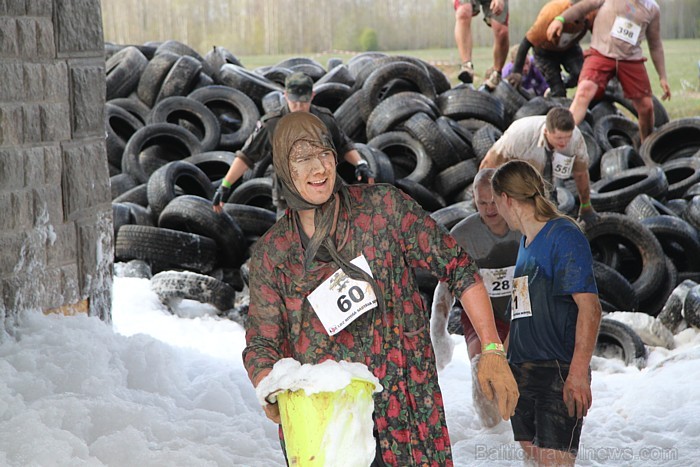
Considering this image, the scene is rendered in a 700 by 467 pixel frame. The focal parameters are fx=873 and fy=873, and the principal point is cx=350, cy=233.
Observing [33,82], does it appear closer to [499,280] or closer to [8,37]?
[8,37]

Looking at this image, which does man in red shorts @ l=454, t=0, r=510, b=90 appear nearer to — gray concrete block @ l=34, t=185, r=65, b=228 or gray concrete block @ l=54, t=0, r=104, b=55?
gray concrete block @ l=54, t=0, r=104, b=55

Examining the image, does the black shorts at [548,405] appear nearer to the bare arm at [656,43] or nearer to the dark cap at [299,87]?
the dark cap at [299,87]

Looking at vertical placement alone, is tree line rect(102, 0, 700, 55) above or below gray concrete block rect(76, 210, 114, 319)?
above

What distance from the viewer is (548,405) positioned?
3656 mm

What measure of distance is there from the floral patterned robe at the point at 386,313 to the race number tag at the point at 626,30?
738cm

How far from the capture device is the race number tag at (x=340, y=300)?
115 inches

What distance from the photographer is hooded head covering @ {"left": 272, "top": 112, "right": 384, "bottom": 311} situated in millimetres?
2965

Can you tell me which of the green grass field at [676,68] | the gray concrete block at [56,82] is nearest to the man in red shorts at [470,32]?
the green grass field at [676,68]

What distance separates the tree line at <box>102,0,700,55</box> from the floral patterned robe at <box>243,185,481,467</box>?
17.1 metres

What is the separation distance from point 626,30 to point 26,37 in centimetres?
720

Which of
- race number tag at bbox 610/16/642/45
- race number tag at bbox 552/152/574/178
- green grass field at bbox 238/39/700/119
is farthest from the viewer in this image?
green grass field at bbox 238/39/700/119

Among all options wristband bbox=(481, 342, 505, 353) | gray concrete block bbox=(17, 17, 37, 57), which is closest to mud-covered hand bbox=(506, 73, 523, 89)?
gray concrete block bbox=(17, 17, 37, 57)

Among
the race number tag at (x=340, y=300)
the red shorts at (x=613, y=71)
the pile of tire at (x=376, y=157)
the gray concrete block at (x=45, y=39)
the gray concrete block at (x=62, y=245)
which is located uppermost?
the gray concrete block at (x=45, y=39)

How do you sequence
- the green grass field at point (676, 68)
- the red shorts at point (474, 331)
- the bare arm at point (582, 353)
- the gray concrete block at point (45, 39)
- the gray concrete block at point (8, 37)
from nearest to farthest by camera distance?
the bare arm at point (582, 353)
the gray concrete block at point (8, 37)
the gray concrete block at point (45, 39)
the red shorts at point (474, 331)
the green grass field at point (676, 68)
